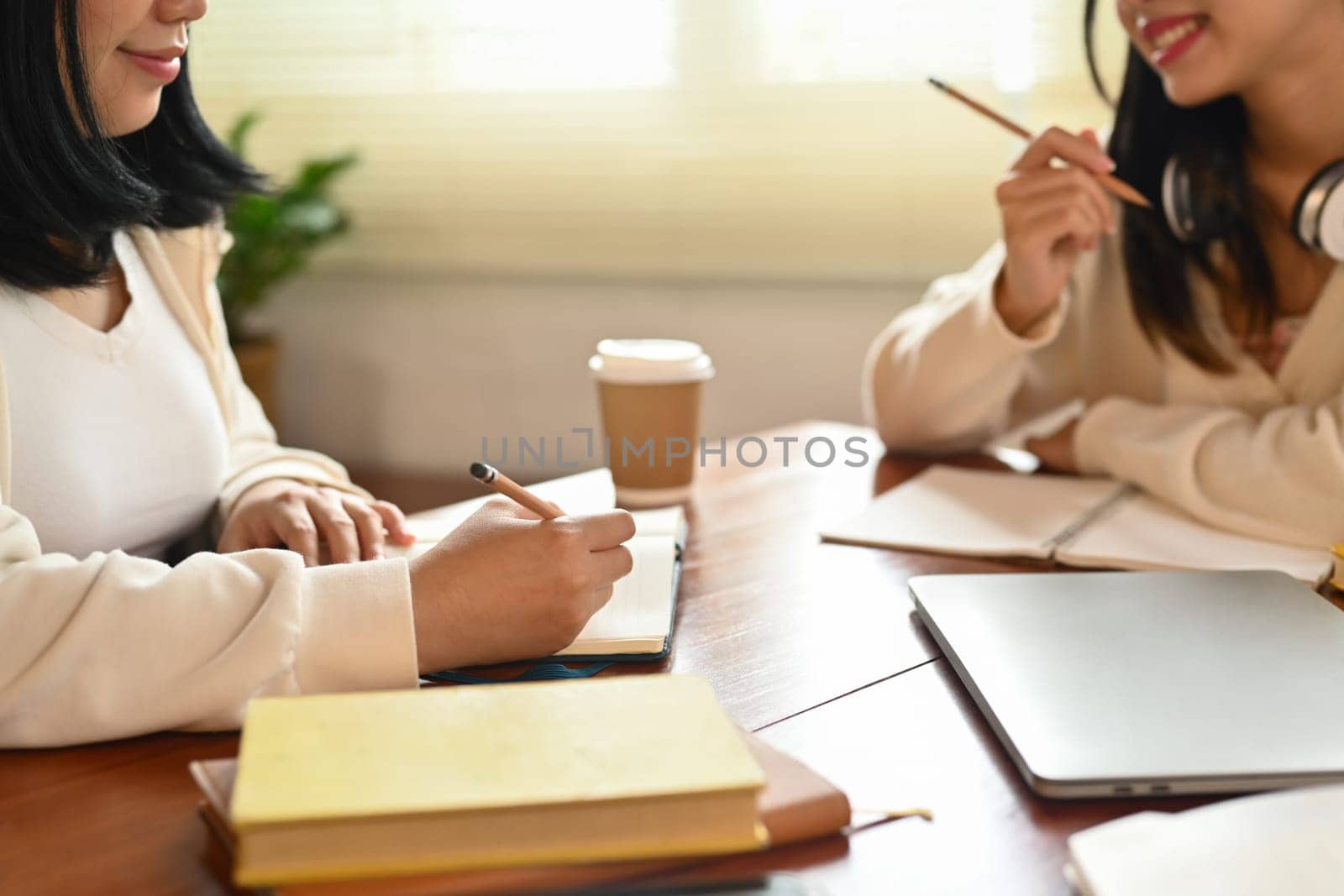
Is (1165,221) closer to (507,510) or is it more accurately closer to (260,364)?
(507,510)

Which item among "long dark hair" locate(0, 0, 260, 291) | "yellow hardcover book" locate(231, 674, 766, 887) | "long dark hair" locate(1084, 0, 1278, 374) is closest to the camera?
"yellow hardcover book" locate(231, 674, 766, 887)

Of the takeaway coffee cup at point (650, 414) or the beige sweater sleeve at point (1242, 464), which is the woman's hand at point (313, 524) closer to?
the takeaway coffee cup at point (650, 414)

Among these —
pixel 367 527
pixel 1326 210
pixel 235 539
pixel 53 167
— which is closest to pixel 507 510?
pixel 367 527

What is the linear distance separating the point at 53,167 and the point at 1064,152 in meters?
0.89

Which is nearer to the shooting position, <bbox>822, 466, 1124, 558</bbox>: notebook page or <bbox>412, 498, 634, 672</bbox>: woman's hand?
<bbox>412, 498, 634, 672</bbox>: woman's hand

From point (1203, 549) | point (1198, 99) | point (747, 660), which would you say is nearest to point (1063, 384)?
point (1198, 99)

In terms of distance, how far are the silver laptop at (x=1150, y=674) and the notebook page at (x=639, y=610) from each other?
173 mm

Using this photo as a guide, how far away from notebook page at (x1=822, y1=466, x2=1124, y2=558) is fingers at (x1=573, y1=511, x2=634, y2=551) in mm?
304

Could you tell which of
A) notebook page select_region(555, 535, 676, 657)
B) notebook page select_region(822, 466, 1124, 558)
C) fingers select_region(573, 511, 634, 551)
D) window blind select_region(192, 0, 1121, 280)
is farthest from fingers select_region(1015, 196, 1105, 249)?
window blind select_region(192, 0, 1121, 280)

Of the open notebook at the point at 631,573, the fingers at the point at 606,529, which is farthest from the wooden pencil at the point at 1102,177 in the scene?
→ the fingers at the point at 606,529

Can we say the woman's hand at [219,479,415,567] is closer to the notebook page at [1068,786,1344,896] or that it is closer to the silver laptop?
the silver laptop

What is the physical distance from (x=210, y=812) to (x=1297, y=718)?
0.53 meters

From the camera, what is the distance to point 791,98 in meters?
2.18

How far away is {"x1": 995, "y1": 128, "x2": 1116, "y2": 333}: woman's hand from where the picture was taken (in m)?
1.23
